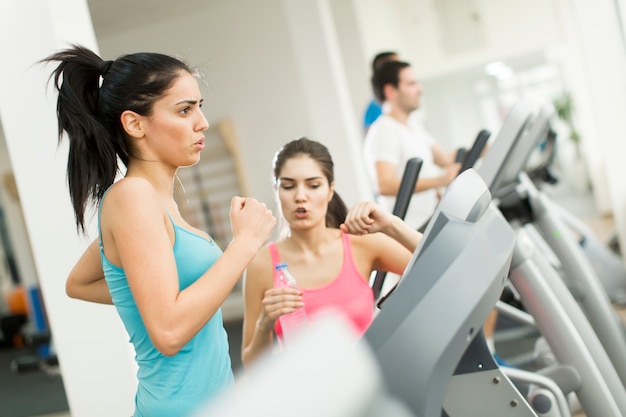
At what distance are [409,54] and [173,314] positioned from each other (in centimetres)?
827

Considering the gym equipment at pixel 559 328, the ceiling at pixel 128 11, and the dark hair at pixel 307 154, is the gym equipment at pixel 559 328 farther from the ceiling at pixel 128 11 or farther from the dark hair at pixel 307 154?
the ceiling at pixel 128 11

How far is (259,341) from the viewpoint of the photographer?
1652 mm

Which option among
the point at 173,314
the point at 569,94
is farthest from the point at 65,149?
the point at 569,94

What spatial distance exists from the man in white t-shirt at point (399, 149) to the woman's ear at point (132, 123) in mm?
1496

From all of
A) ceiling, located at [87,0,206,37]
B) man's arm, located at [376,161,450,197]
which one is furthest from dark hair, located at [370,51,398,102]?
ceiling, located at [87,0,206,37]

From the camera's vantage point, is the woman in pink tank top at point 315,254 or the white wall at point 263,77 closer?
the woman in pink tank top at point 315,254

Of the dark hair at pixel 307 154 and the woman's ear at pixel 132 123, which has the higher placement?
the woman's ear at pixel 132 123

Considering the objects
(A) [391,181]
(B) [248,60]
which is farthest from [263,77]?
(A) [391,181]

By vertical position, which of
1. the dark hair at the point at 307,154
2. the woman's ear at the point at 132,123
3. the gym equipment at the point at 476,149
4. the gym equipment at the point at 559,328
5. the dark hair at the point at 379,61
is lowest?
the gym equipment at the point at 559,328

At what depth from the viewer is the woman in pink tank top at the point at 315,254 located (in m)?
1.77

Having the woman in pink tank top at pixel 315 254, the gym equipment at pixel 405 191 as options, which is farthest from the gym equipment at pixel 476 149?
the woman in pink tank top at pixel 315 254

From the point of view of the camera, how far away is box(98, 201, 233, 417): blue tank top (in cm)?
121

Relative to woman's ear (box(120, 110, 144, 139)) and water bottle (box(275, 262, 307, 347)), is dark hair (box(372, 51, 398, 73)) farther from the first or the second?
woman's ear (box(120, 110, 144, 139))

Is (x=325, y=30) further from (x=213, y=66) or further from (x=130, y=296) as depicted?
(x=130, y=296)
